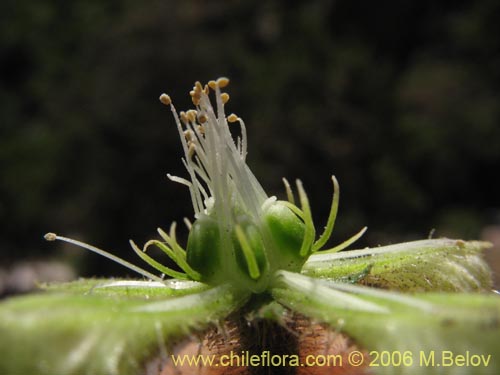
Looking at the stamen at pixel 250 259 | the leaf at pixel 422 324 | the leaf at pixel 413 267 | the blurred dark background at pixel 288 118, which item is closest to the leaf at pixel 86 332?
the stamen at pixel 250 259

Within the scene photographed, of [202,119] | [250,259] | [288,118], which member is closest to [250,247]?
[250,259]

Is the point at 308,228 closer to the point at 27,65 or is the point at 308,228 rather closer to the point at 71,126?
the point at 71,126

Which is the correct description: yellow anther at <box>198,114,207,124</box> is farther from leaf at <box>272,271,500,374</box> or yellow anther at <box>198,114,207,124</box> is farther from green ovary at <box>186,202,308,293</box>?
leaf at <box>272,271,500,374</box>

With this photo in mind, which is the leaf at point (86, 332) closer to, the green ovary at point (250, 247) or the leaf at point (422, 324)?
the green ovary at point (250, 247)

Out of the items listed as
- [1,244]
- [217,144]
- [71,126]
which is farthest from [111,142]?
[217,144]

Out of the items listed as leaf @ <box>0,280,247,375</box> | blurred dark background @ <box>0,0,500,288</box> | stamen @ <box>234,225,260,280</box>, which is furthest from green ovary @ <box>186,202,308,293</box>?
blurred dark background @ <box>0,0,500,288</box>

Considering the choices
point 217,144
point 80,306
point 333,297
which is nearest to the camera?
point 80,306
